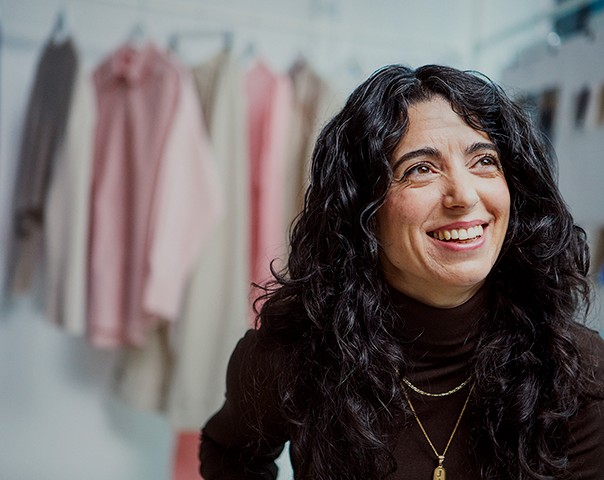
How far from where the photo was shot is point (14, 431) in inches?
75.9

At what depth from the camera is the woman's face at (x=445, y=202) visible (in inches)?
30.9

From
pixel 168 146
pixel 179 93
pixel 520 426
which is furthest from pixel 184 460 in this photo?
pixel 520 426

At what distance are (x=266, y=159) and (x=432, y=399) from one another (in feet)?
3.16

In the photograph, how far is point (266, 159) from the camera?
5.57 ft

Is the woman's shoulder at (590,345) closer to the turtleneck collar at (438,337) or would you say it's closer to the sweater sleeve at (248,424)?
the turtleneck collar at (438,337)

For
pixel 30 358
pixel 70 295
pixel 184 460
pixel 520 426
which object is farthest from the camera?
pixel 30 358

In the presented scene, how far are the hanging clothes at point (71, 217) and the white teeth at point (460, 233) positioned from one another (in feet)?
3.54

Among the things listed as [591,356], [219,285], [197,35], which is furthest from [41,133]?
[591,356]

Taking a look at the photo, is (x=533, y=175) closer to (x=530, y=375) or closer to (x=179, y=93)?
(x=530, y=375)

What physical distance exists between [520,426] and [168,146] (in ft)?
3.56

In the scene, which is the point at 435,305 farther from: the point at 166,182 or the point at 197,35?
the point at 197,35

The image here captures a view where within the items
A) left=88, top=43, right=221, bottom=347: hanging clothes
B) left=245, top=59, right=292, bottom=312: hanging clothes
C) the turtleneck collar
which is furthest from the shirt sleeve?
the turtleneck collar

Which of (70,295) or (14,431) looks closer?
(70,295)

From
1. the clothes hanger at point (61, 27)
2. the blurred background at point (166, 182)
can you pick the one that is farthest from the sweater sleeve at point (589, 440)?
the clothes hanger at point (61, 27)
